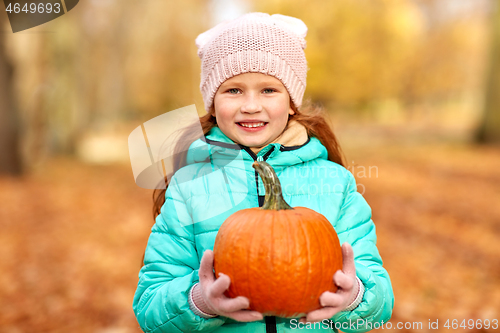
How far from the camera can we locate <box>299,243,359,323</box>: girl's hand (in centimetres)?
170

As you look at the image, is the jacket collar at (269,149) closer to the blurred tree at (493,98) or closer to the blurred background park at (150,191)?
the blurred background park at (150,191)

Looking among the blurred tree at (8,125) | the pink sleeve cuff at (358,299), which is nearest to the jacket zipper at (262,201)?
the pink sleeve cuff at (358,299)

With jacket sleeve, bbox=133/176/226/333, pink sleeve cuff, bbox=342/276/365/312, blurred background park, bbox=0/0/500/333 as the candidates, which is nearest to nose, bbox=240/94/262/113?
jacket sleeve, bbox=133/176/226/333

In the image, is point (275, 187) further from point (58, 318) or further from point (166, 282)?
point (58, 318)

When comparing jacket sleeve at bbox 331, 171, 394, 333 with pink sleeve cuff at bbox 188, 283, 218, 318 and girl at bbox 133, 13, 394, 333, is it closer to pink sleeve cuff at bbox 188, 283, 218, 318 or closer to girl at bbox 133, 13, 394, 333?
girl at bbox 133, 13, 394, 333

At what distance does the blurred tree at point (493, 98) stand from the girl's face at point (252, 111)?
1567 centimetres

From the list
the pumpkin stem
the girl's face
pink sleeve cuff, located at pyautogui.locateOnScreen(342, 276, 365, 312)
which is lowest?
pink sleeve cuff, located at pyautogui.locateOnScreen(342, 276, 365, 312)

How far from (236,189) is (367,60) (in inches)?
1038

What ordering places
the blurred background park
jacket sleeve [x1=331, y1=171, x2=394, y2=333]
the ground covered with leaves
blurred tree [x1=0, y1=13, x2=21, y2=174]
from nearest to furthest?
jacket sleeve [x1=331, y1=171, x2=394, y2=333]
the ground covered with leaves
the blurred background park
blurred tree [x1=0, y1=13, x2=21, y2=174]

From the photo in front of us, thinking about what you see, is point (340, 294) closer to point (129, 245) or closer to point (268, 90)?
point (268, 90)

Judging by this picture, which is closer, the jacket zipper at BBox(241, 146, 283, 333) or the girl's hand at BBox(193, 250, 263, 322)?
the girl's hand at BBox(193, 250, 263, 322)

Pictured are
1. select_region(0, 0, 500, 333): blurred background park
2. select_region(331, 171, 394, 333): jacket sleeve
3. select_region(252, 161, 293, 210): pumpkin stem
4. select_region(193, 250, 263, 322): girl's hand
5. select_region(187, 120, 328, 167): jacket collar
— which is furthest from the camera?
select_region(0, 0, 500, 333): blurred background park

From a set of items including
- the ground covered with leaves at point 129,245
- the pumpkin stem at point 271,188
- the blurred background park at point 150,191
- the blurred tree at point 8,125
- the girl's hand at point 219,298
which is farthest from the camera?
the blurred tree at point 8,125

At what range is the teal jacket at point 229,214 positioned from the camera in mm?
2045
